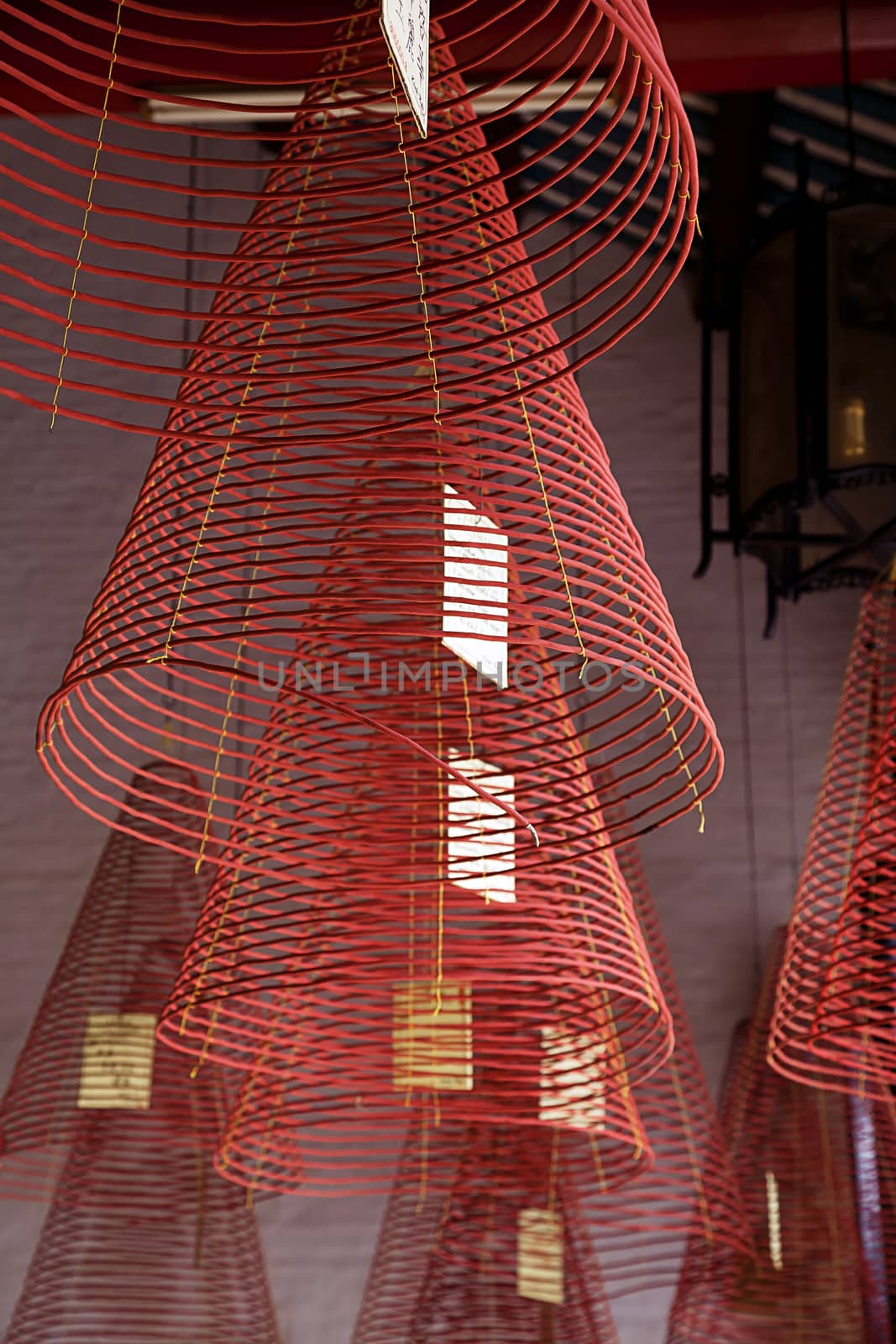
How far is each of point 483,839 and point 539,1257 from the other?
6.91ft

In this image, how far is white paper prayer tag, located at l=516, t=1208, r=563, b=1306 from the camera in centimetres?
343

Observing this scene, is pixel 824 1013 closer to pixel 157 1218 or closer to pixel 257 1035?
pixel 257 1035

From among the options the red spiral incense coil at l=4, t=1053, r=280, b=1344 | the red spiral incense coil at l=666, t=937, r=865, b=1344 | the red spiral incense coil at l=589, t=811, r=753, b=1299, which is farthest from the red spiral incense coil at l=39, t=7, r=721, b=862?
the red spiral incense coil at l=666, t=937, r=865, b=1344

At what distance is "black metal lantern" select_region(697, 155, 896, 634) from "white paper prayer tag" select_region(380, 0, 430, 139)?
1.41 m

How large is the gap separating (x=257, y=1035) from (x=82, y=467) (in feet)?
14.7

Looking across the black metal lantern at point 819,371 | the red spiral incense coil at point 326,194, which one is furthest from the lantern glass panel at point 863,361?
the red spiral incense coil at point 326,194

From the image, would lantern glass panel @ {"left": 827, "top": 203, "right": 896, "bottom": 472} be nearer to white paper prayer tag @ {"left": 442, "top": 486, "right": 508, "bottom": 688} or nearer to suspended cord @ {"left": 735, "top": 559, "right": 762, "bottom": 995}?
white paper prayer tag @ {"left": 442, "top": 486, "right": 508, "bottom": 688}

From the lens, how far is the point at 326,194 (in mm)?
958

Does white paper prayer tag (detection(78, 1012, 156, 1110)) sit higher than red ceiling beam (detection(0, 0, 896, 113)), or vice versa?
red ceiling beam (detection(0, 0, 896, 113))

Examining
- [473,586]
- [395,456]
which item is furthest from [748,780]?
[395,456]

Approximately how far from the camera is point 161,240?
604 centimetres

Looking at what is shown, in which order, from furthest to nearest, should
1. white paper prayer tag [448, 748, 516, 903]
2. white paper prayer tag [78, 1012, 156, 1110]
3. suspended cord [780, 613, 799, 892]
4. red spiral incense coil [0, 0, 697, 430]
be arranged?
1. suspended cord [780, 613, 799, 892]
2. white paper prayer tag [78, 1012, 156, 1110]
3. white paper prayer tag [448, 748, 516, 903]
4. red spiral incense coil [0, 0, 697, 430]

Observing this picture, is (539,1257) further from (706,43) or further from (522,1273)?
(706,43)

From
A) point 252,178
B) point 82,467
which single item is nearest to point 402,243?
point 82,467
